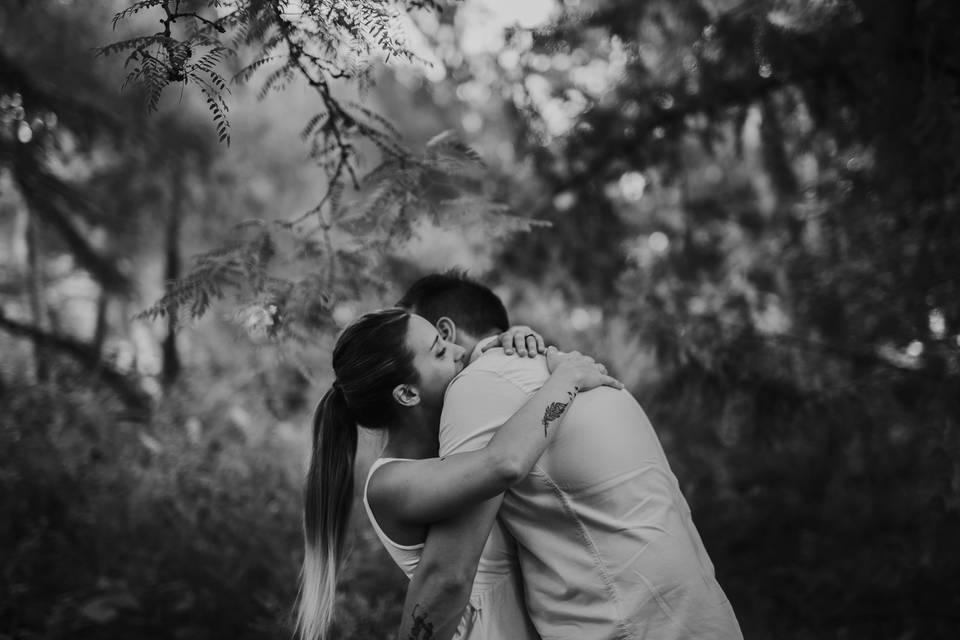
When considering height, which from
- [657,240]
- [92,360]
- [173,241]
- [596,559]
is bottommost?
[596,559]

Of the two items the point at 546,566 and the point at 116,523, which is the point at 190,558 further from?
the point at 546,566

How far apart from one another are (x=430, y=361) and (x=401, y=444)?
284 mm

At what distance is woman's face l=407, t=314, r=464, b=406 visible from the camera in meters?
2.44

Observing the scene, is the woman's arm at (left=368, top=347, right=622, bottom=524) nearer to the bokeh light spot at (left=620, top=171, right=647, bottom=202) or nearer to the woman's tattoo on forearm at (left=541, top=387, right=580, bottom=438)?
the woman's tattoo on forearm at (left=541, top=387, right=580, bottom=438)

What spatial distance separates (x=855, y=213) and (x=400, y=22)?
15.1 feet

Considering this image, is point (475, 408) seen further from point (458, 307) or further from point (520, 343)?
point (458, 307)

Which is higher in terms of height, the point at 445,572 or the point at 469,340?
the point at 469,340

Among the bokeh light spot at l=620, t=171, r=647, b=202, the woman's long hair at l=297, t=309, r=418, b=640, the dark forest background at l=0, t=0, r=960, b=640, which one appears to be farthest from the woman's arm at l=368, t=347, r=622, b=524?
the bokeh light spot at l=620, t=171, r=647, b=202

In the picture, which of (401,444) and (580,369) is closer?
(580,369)

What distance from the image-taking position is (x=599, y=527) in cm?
210

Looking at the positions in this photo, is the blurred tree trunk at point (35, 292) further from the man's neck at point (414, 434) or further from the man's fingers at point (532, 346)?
the man's fingers at point (532, 346)

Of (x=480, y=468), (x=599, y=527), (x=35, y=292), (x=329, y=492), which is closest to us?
(x=480, y=468)

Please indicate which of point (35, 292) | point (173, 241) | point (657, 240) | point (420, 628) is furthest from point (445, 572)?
point (173, 241)

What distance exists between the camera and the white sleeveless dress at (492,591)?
2.28 meters
